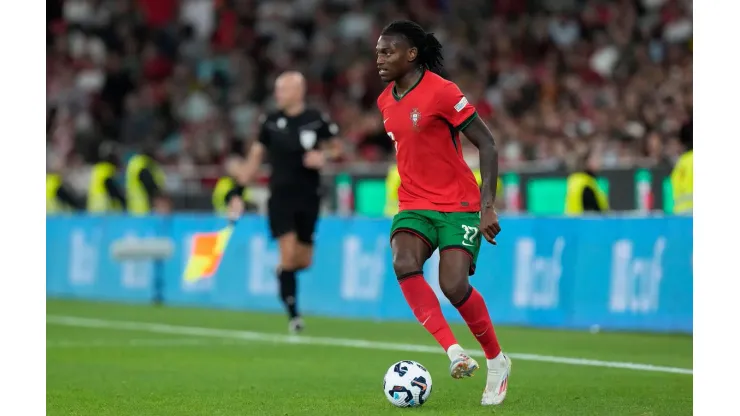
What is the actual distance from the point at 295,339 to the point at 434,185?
214 inches

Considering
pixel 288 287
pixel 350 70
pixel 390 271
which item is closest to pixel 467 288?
pixel 288 287

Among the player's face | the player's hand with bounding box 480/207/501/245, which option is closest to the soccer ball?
the player's hand with bounding box 480/207/501/245

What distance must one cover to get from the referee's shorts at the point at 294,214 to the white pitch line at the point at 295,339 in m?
1.06

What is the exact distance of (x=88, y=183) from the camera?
82.9 ft

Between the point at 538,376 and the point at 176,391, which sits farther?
the point at 538,376

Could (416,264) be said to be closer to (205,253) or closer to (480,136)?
(480,136)

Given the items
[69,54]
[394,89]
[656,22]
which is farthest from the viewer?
[69,54]

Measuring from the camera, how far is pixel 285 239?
548 inches

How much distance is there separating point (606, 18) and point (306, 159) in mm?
12346

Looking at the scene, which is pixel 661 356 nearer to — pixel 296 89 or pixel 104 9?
pixel 296 89

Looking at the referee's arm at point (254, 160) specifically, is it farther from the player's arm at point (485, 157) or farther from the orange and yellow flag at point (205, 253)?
the player's arm at point (485, 157)

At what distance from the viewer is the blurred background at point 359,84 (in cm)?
1934

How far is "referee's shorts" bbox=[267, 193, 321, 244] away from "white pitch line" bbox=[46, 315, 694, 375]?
1.06 metres
